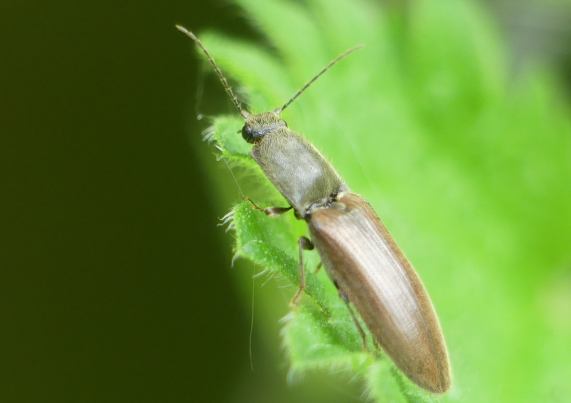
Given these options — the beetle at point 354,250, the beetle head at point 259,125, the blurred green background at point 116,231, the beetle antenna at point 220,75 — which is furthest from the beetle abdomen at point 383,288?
the blurred green background at point 116,231

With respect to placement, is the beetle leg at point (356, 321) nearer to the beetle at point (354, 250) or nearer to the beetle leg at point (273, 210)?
the beetle at point (354, 250)

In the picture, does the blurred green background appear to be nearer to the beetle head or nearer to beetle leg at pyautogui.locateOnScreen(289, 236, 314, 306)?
the beetle head

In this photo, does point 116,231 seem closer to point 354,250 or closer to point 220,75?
point 220,75

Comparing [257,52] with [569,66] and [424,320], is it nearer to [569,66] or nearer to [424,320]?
[424,320]

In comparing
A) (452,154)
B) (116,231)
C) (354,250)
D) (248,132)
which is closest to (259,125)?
(248,132)

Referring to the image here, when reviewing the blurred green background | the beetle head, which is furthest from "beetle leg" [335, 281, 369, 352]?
the blurred green background

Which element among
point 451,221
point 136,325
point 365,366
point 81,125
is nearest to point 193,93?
point 81,125
